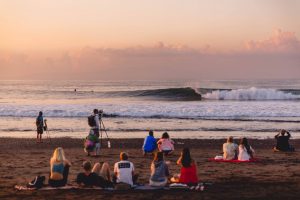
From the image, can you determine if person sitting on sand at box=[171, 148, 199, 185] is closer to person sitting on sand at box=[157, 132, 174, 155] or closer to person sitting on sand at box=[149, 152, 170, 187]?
person sitting on sand at box=[149, 152, 170, 187]

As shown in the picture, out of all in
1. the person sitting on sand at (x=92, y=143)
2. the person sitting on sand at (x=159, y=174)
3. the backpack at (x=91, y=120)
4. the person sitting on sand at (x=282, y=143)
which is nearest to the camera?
the person sitting on sand at (x=159, y=174)

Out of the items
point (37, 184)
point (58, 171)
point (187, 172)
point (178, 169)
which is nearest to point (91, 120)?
point (178, 169)

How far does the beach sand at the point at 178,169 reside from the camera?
35.9 ft

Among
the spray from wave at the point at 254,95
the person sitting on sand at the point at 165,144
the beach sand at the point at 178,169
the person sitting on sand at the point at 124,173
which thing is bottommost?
the beach sand at the point at 178,169

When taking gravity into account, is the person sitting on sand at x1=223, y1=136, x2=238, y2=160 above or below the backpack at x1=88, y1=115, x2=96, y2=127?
below

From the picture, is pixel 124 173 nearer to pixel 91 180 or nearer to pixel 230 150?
pixel 91 180

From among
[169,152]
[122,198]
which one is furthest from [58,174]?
[169,152]

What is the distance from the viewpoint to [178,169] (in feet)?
49.5

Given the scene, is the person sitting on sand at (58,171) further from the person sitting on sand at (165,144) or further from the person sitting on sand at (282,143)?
the person sitting on sand at (282,143)

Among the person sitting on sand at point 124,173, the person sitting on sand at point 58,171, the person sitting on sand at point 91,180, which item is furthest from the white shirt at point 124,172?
the person sitting on sand at point 58,171

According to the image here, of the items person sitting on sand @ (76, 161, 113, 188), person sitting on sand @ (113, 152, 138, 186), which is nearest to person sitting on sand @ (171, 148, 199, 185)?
person sitting on sand @ (113, 152, 138, 186)

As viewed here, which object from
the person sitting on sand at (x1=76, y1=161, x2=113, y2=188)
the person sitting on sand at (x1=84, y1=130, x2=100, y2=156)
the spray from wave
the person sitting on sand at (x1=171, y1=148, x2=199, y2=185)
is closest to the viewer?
the person sitting on sand at (x1=76, y1=161, x2=113, y2=188)

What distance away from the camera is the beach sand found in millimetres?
10930

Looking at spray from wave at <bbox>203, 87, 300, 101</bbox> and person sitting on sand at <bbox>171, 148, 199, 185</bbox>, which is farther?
spray from wave at <bbox>203, 87, 300, 101</bbox>
